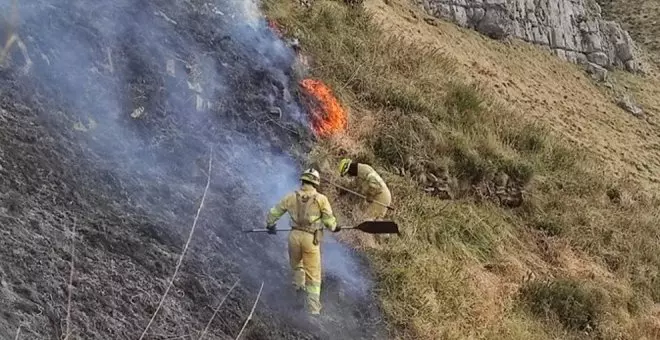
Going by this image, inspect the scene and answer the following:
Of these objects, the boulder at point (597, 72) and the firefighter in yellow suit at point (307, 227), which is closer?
the firefighter in yellow suit at point (307, 227)

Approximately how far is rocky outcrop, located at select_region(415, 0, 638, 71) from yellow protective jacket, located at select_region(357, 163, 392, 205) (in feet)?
35.3

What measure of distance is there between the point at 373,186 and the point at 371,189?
55mm

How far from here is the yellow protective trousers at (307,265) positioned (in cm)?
711

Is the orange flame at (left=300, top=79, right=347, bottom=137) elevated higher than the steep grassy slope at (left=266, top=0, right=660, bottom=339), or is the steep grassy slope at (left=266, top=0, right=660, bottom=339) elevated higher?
the orange flame at (left=300, top=79, right=347, bottom=137)

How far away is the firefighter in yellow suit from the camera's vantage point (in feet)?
23.3

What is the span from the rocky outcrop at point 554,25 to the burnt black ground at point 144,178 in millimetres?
10290

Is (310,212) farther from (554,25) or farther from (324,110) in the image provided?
(554,25)

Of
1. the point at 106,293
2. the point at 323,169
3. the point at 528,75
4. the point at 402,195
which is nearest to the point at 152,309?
the point at 106,293

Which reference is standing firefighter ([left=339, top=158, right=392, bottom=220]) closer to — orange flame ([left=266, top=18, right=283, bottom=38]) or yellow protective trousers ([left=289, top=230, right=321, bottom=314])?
yellow protective trousers ([left=289, top=230, right=321, bottom=314])

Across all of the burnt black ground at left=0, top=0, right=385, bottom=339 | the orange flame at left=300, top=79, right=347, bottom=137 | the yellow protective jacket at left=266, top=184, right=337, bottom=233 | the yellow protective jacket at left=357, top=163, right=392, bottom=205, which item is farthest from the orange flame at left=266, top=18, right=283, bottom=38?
the yellow protective jacket at left=266, top=184, right=337, bottom=233

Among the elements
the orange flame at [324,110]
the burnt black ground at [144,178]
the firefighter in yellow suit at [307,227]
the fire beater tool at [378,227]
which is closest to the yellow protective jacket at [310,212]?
the firefighter in yellow suit at [307,227]

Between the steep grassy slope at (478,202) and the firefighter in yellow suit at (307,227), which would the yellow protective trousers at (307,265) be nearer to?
the firefighter in yellow suit at (307,227)

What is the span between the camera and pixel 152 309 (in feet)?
20.8

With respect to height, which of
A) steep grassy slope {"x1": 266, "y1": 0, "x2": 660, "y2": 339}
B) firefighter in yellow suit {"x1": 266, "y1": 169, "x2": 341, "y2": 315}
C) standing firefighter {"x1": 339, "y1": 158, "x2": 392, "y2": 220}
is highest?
firefighter in yellow suit {"x1": 266, "y1": 169, "x2": 341, "y2": 315}
